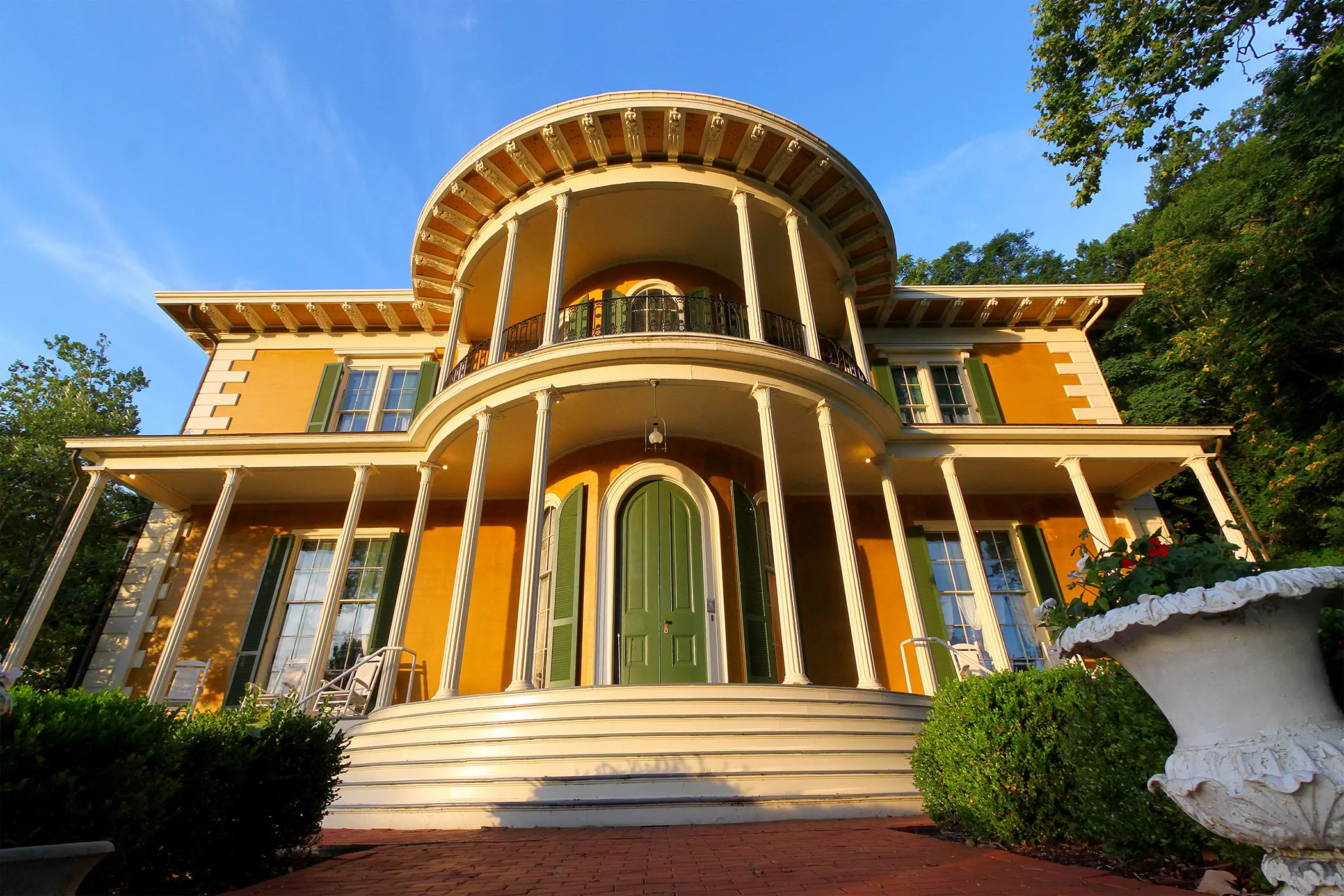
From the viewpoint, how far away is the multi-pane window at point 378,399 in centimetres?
1224

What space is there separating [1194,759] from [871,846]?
2.16 meters

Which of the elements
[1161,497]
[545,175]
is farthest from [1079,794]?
[1161,497]

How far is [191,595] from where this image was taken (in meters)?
9.47

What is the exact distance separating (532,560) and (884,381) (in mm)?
8214

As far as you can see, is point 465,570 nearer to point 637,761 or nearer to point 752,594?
point 637,761

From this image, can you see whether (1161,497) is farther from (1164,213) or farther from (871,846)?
(871,846)

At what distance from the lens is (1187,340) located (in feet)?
46.8

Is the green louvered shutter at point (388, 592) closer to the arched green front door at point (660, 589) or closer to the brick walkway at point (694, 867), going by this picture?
the arched green front door at point (660, 589)

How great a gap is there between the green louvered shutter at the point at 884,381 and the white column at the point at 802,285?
10.5ft

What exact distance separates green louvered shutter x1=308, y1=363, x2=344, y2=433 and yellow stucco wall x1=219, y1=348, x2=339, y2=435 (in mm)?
225

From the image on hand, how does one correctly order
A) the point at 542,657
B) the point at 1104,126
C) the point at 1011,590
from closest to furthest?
1. the point at 1104,126
2. the point at 542,657
3. the point at 1011,590

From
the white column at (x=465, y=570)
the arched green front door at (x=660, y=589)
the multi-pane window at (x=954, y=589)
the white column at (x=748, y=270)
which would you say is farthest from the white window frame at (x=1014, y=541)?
the white column at (x=465, y=570)

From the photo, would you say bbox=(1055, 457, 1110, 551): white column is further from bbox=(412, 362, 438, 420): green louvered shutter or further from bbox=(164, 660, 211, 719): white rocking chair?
bbox=(164, 660, 211, 719): white rocking chair

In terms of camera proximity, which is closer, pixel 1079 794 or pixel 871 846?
pixel 1079 794
